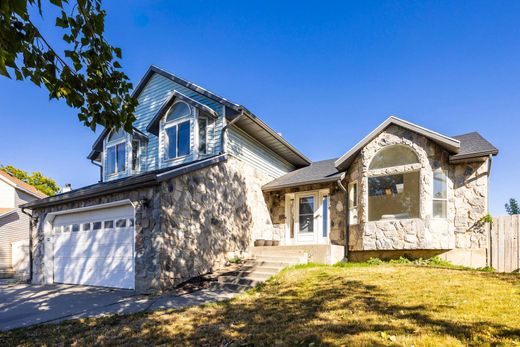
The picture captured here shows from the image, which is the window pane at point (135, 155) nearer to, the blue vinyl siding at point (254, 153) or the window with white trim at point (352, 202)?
the blue vinyl siding at point (254, 153)

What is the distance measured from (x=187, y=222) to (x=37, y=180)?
122 ft

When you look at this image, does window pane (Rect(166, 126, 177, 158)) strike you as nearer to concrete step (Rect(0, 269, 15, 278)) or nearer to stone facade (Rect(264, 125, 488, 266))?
stone facade (Rect(264, 125, 488, 266))

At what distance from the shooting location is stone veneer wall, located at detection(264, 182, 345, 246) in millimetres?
12258

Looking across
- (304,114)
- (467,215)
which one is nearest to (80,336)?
(467,215)

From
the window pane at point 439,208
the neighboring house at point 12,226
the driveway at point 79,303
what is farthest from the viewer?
the neighboring house at point 12,226

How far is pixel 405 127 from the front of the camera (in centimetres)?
1070

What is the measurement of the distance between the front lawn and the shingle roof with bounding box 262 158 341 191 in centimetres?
546

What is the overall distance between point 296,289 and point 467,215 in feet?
23.6

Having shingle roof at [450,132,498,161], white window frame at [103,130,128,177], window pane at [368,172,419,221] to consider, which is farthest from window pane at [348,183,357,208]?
white window frame at [103,130,128,177]

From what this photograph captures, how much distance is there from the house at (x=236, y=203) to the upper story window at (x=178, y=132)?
0.04 m

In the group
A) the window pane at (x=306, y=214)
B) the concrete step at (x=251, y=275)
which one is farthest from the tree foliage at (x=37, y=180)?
the concrete step at (x=251, y=275)

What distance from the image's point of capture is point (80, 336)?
483cm

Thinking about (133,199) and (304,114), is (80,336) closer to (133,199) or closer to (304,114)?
(133,199)

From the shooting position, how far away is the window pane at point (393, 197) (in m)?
10.6
